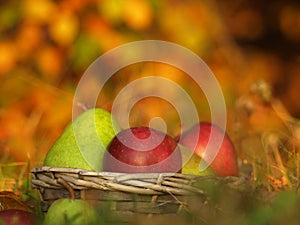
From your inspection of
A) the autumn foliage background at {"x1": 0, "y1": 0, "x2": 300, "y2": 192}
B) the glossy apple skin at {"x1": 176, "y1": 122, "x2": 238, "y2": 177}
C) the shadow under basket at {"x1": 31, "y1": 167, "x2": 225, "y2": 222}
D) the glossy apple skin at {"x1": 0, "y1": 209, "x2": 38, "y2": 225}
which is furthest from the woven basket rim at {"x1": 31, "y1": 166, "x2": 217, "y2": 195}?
the autumn foliage background at {"x1": 0, "y1": 0, "x2": 300, "y2": 192}

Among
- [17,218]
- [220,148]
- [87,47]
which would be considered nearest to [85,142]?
[17,218]

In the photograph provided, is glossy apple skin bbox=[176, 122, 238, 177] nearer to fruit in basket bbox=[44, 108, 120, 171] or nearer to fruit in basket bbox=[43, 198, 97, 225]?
fruit in basket bbox=[44, 108, 120, 171]

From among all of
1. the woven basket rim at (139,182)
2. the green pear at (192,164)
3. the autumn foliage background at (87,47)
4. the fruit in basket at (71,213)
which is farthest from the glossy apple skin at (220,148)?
the autumn foliage background at (87,47)

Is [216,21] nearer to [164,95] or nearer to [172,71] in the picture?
[172,71]

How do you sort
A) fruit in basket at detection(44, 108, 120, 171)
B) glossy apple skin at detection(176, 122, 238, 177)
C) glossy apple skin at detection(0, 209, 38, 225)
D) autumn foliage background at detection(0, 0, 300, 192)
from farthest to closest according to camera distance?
→ autumn foliage background at detection(0, 0, 300, 192), glossy apple skin at detection(176, 122, 238, 177), fruit in basket at detection(44, 108, 120, 171), glossy apple skin at detection(0, 209, 38, 225)

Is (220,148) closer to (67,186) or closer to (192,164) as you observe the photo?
(192,164)

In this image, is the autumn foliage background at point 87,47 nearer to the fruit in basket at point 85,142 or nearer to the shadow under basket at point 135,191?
the fruit in basket at point 85,142
